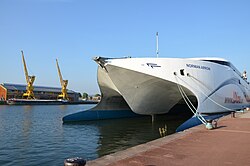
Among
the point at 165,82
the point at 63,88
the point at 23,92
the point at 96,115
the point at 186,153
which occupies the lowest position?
the point at 96,115

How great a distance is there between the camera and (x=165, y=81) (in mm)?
19750

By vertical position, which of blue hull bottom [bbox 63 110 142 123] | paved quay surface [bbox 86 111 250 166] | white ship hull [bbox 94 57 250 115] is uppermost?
white ship hull [bbox 94 57 250 115]

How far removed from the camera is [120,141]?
50.1 ft

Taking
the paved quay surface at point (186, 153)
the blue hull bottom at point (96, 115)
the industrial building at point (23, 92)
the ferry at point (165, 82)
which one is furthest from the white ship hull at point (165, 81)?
the industrial building at point (23, 92)

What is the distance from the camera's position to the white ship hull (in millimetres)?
19359

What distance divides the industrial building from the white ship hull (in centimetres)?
8403

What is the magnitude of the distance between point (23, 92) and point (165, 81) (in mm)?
94401

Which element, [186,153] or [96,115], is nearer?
[186,153]

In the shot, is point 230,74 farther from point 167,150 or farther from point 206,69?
point 167,150

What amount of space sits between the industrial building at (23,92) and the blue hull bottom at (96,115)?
80.8 meters

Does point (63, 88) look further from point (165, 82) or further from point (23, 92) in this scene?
point (165, 82)

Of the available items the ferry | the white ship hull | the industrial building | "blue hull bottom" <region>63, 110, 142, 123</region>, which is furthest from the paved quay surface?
the industrial building

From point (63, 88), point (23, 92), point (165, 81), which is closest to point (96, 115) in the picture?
point (165, 81)

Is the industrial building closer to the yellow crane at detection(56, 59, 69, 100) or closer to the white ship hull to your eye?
the yellow crane at detection(56, 59, 69, 100)
